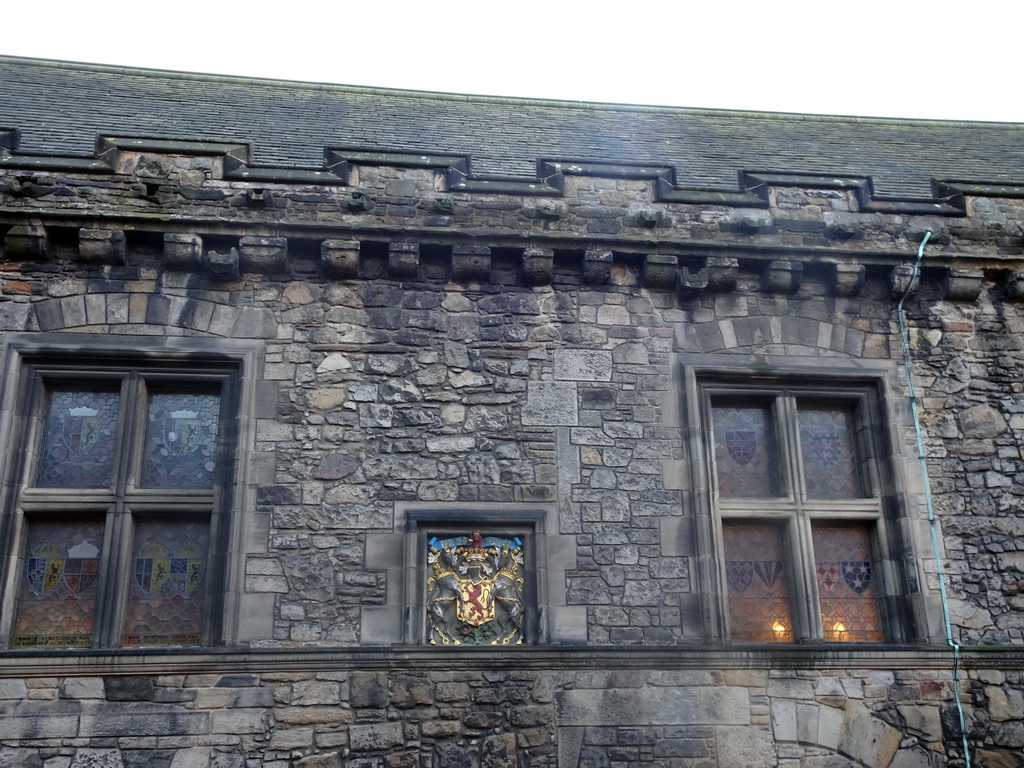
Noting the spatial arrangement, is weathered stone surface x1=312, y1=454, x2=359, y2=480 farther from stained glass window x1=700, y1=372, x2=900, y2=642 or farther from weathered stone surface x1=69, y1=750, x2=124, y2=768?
stained glass window x1=700, y1=372, x2=900, y2=642

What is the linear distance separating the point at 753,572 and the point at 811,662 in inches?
30.1

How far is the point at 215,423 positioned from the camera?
7016 millimetres

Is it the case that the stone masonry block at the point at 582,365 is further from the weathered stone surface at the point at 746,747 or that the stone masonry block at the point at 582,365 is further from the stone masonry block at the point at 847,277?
the weathered stone surface at the point at 746,747

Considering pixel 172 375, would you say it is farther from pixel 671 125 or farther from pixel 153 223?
pixel 671 125

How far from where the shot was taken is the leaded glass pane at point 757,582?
6.89 metres

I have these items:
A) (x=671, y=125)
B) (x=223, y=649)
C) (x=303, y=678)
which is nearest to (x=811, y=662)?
(x=303, y=678)

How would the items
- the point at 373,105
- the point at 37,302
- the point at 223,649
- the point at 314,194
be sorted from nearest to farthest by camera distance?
the point at 223,649 < the point at 37,302 < the point at 314,194 < the point at 373,105

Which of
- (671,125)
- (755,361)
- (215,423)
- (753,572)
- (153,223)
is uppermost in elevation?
(671,125)

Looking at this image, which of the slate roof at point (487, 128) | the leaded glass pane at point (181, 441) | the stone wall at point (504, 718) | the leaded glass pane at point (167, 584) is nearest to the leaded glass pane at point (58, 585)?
the leaded glass pane at point (167, 584)

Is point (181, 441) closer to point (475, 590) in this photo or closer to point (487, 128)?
point (475, 590)

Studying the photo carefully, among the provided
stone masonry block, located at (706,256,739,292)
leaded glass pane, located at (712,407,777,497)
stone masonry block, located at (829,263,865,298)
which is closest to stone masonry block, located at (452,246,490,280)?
stone masonry block, located at (706,256,739,292)

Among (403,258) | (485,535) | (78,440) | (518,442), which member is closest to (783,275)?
(518,442)

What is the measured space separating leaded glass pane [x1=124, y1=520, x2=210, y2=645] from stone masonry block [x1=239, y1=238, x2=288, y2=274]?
189cm

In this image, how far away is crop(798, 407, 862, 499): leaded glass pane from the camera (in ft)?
24.2
